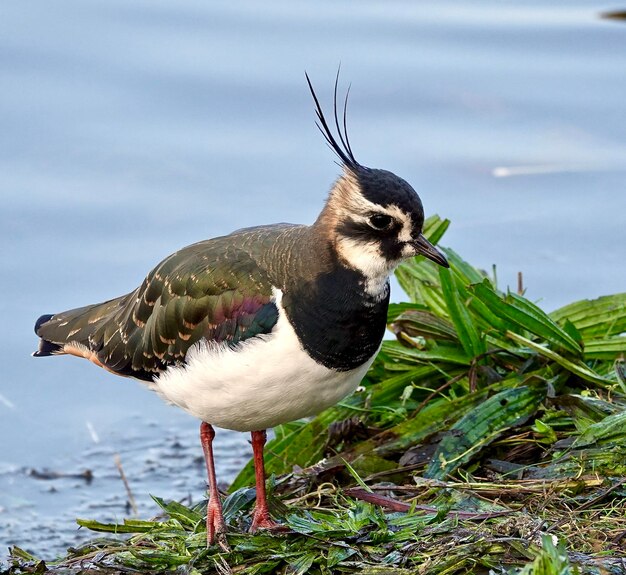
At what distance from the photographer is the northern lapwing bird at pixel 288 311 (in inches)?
215

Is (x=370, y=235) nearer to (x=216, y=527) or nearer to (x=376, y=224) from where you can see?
(x=376, y=224)

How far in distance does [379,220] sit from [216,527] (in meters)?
1.53

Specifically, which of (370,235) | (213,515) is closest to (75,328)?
(213,515)

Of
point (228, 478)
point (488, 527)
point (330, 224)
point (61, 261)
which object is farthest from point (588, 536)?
point (61, 261)

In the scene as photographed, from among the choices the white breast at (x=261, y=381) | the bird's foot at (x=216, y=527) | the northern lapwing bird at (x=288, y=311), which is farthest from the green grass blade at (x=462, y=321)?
the bird's foot at (x=216, y=527)

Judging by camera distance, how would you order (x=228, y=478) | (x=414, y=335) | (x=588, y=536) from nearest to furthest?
1. (x=588, y=536)
2. (x=414, y=335)
3. (x=228, y=478)

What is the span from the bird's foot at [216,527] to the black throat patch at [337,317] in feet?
2.85

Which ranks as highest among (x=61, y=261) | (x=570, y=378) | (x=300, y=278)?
(x=61, y=261)

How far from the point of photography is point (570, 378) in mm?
6492

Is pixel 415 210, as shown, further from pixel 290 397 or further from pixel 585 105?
pixel 585 105

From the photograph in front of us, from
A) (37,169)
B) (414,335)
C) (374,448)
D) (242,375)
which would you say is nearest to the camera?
(242,375)

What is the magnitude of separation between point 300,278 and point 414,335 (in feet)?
5.28

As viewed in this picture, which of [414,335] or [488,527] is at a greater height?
[414,335]

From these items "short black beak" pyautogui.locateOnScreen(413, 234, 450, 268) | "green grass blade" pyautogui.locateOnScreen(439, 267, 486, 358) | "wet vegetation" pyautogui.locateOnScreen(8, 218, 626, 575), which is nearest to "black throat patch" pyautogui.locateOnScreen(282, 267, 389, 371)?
"short black beak" pyautogui.locateOnScreen(413, 234, 450, 268)
